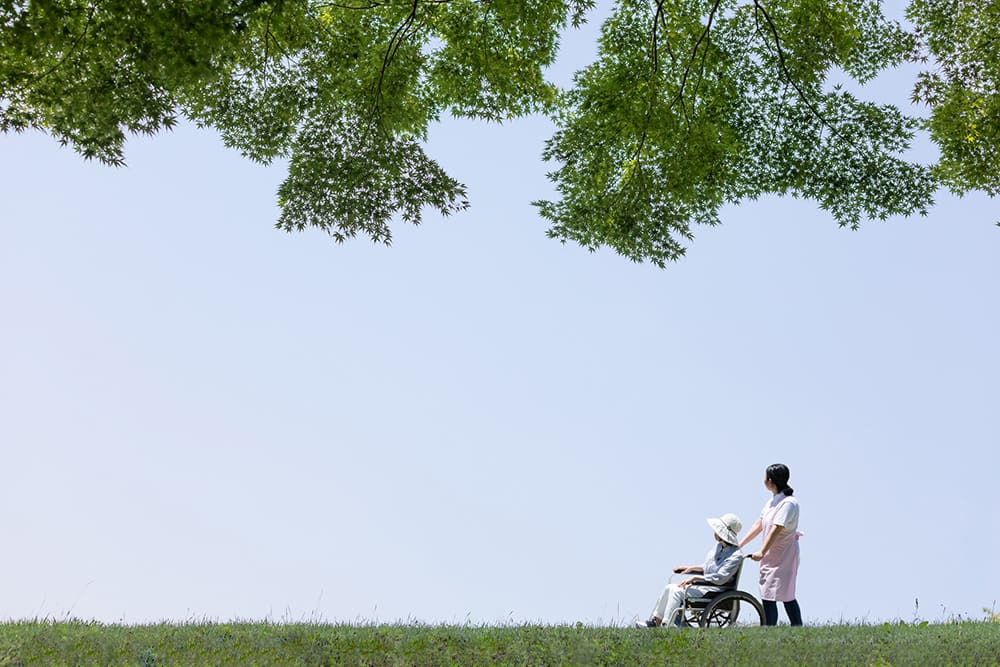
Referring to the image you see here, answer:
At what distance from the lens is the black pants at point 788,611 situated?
988 cm

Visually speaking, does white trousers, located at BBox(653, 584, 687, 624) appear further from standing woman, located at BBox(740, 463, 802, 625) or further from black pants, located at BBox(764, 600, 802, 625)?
black pants, located at BBox(764, 600, 802, 625)

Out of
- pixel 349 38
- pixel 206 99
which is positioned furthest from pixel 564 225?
pixel 206 99

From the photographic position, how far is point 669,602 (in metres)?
9.61

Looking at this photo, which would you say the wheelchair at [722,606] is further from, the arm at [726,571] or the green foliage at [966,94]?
the green foliage at [966,94]

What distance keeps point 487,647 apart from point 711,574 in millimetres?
3163

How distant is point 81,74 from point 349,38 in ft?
13.5

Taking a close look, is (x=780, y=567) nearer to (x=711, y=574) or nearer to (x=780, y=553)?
(x=780, y=553)

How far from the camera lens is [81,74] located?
9.86 m

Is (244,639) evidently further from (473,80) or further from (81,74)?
(473,80)

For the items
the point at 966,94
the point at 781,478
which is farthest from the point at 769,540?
the point at 966,94

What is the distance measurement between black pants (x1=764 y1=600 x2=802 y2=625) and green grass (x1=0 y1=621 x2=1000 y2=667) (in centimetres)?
131

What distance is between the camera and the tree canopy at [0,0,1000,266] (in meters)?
12.5

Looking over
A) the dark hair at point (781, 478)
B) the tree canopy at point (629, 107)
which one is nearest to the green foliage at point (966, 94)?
the tree canopy at point (629, 107)

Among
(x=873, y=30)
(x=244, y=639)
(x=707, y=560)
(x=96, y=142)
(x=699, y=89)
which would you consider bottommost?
(x=244, y=639)
